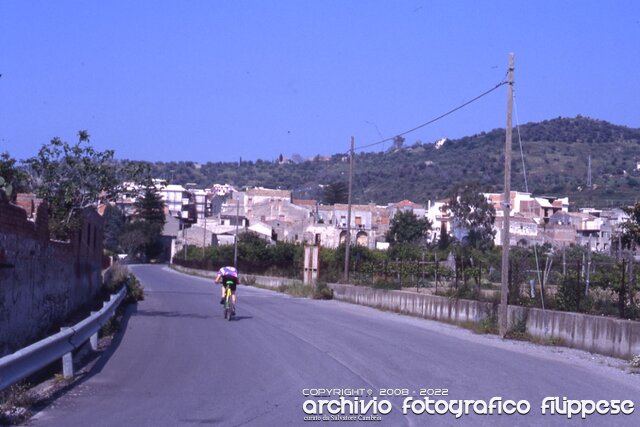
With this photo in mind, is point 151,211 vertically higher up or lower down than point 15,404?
higher up

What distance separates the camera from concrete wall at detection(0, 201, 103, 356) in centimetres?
1524

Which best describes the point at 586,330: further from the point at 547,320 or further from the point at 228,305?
the point at 228,305

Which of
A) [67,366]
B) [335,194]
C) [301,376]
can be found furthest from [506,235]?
[335,194]

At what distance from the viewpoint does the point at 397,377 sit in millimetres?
13891

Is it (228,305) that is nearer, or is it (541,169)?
(228,305)

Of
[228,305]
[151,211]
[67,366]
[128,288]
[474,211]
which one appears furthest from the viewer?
[151,211]

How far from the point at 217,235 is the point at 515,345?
327 ft

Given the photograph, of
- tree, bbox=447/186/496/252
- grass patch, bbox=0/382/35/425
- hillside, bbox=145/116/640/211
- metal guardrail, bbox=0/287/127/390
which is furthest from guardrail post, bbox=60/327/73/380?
hillside, bbox=145/116/640/211

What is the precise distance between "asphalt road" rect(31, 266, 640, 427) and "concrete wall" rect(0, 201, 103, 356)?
1791 millimetres

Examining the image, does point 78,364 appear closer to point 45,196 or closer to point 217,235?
point 45,196

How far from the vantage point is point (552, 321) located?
72.0ft

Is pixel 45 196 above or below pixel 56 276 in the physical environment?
above

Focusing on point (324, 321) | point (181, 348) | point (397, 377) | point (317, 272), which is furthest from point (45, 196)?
point (317, 272)

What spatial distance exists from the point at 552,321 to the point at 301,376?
10.2 meters
